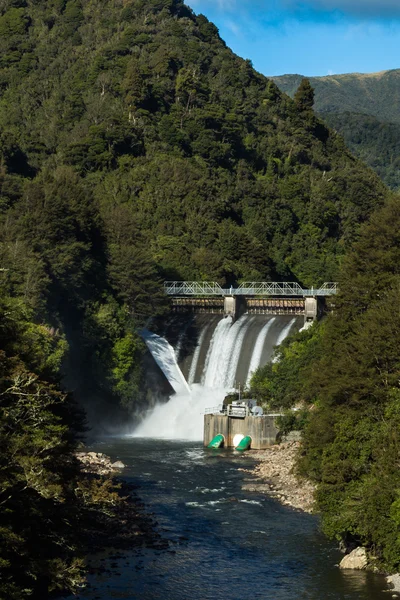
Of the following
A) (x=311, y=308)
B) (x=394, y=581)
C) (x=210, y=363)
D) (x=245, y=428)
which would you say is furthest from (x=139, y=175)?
(x=394, y=581)

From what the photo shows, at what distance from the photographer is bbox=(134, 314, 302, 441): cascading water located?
8531 cm

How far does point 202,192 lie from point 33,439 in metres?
100

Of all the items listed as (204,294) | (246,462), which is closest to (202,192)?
(204,294)

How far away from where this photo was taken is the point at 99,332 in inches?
3423

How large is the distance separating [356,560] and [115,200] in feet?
298

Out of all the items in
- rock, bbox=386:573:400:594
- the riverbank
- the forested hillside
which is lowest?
rock, bbox=386:573:400:594

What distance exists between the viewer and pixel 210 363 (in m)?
92.3

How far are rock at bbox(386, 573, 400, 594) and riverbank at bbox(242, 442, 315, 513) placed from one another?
1139cm

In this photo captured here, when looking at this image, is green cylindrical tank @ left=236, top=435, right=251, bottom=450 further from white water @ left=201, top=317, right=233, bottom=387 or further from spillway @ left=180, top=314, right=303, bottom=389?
white water @ left=201, top=317, right=233, bottom=387

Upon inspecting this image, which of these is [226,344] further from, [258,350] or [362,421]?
[362,421]

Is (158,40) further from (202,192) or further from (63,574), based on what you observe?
(63,574)

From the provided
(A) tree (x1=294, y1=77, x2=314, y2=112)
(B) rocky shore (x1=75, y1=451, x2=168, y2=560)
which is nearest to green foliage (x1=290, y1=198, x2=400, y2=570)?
(B) rocky shore (x1=75, y1=451, x2=168, y2=560)

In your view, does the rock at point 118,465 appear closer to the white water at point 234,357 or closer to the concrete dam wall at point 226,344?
the concrete dam wall at point 226,344

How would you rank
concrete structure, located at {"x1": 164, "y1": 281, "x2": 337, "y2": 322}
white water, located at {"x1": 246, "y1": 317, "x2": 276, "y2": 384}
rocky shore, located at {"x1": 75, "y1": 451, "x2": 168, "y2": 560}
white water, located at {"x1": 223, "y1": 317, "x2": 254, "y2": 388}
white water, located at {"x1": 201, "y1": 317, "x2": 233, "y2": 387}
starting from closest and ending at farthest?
rocky shore, located at {"x1": 75, "y1": 451, "x2": 168, "y2": 560} → white water, located at {"x1": 246, "y1": 317, "x2": 276, "y2": 384} → white water, located at {"x1": 223, "y1": 317, "x2": 254, "y2": 388} → white water, located at {"x1": 201, "y1": 317, "x2": 233, "y2": 387} → concrete structure, located at {"x1": 164, "y1": 281, "x2": 337, "y2": 322}
